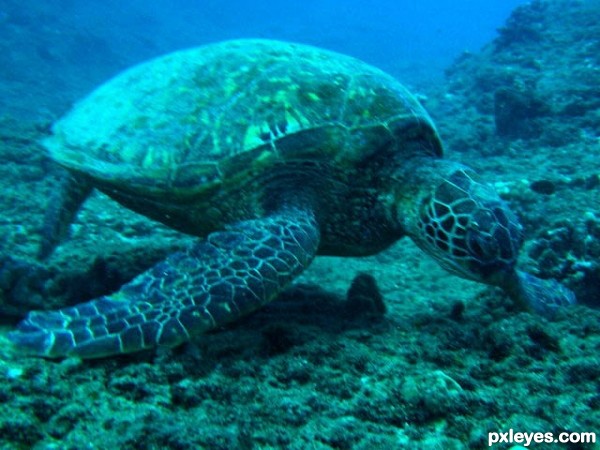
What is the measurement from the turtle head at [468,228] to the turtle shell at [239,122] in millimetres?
649

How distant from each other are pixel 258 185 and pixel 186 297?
3.94ft

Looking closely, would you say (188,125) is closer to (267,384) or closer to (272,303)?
(272,303)

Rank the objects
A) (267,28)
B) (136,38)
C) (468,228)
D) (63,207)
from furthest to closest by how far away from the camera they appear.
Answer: (267,28) < (136,38) < (63,207) < (468,228)

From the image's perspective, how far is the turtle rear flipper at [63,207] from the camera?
4.35 meters

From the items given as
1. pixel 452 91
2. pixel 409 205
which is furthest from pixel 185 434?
pixel 452 91

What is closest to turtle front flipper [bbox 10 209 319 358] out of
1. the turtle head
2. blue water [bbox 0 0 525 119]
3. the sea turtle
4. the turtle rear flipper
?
the sea turtle

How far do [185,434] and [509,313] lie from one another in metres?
2.31

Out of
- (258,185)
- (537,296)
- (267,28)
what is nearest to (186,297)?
(258,185)

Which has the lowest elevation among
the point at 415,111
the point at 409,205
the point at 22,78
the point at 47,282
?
the point at 47,282

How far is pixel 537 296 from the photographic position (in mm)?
2963

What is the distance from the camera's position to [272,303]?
320 cm

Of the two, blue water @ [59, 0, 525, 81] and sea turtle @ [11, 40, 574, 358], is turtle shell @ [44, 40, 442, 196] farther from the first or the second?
blue water @ [59, 0, 525, 81]

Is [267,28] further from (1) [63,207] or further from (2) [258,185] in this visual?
(2) [258,185]

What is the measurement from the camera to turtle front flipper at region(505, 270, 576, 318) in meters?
2.81
